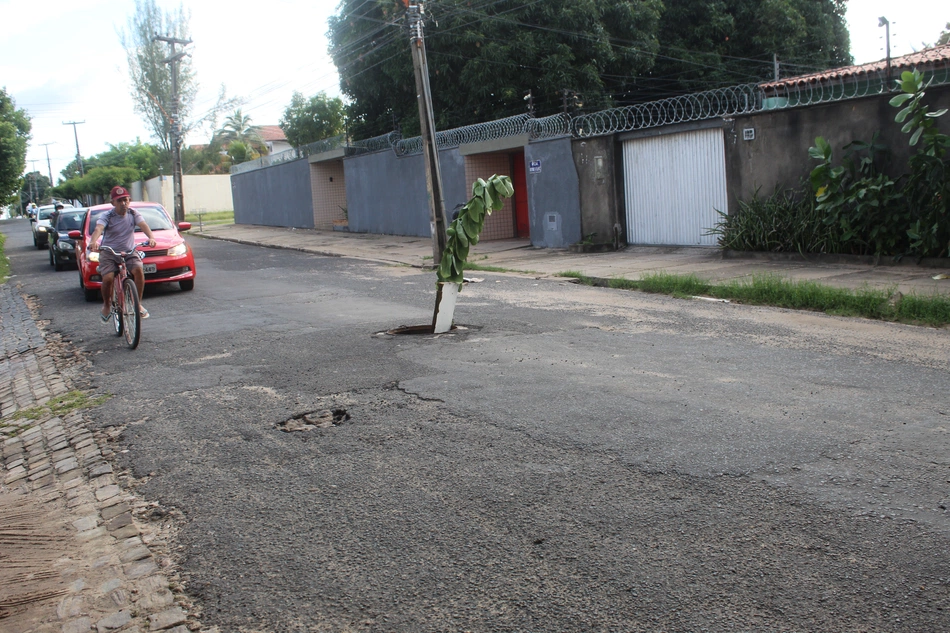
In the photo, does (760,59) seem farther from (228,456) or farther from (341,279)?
(228,456)

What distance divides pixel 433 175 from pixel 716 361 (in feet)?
33.7

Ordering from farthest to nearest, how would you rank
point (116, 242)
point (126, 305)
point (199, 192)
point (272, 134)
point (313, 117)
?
point (272, 134) → point (199, 192) → point (313, 117) → point (116, 242) → point (126, 305)

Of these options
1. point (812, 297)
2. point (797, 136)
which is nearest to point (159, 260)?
point (812, 297)

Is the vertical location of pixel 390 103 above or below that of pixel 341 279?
above

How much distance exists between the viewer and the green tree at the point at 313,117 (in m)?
50.6

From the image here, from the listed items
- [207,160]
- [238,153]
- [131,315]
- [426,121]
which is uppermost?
[207,160]

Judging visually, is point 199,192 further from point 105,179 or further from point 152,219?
point 152,219

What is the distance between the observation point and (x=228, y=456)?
15.9ft

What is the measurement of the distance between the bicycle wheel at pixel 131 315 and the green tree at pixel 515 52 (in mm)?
18151

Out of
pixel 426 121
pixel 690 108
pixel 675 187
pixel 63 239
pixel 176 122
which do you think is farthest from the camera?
pixel 176 122

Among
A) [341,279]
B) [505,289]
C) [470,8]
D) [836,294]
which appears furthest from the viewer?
[470,8]

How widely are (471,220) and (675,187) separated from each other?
8.82 meters

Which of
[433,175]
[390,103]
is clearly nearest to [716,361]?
[433,175]

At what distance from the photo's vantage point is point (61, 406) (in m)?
6.35
